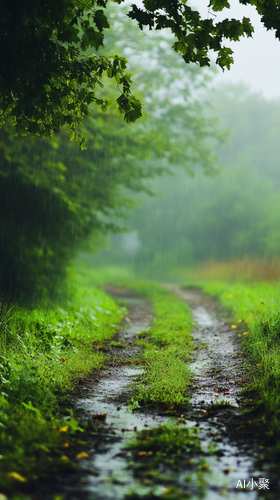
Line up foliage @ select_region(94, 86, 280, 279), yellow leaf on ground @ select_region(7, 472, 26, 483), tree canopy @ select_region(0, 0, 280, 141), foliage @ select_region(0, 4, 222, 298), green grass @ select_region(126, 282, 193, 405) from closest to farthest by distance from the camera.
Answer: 1. yellow leaf on ground @ select_region(7, 472, 26, 483)
2. tree canopy @ select_region(0, 0, 280, 141)
3. green grass @ select_region(126, 282, 193, 405)
4. foliage @ select_region(0, 4, 222, 298)
5. foliage @ select_region(94, 86, 280, 279)

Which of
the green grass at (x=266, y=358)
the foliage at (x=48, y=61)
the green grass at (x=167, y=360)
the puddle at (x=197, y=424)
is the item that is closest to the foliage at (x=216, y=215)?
the green grass at (x=167, y=360)

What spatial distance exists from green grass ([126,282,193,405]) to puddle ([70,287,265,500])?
0.72 feet

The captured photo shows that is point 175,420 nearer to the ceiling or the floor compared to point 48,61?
nearer to the floor

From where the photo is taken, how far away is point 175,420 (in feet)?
14.5

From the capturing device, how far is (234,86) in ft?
195

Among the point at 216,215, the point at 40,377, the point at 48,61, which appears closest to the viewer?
the point at 48,61

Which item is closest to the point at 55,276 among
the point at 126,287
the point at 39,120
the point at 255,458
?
the point at 39,120

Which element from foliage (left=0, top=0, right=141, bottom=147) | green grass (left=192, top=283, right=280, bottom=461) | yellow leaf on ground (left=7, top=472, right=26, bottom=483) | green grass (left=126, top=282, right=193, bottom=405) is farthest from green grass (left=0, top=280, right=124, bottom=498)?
→ foliage (left=0, top=0, right=141, bottom=147)

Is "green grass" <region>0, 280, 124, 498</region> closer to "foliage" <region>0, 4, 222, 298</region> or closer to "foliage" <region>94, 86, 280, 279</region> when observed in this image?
"foliage" <region>0, 4, 222, 298</region>

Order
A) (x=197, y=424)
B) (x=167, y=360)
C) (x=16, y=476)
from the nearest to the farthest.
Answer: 1. (x=16, y=476)
2. (x=197, y=424)
3. (x=167, y=360)

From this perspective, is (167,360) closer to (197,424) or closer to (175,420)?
(175,420)

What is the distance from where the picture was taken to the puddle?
3.07m

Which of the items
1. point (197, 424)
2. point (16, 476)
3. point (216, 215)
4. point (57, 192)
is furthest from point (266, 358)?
point (216, 215)

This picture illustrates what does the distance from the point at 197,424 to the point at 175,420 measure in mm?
256
